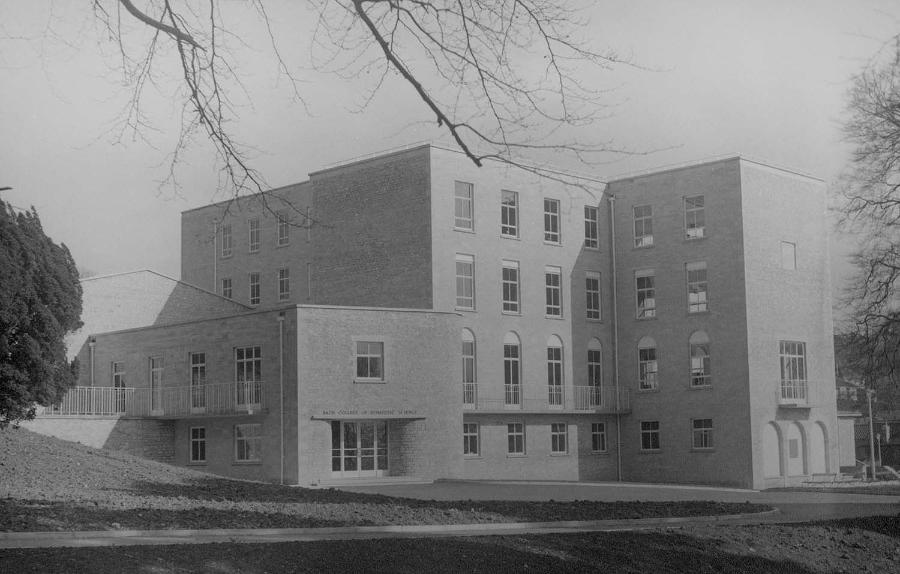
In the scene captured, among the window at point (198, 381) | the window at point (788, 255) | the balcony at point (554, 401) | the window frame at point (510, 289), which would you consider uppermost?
the window at point (788, 255)

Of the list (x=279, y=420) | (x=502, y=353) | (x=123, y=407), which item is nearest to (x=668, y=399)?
(x=502, y=353)

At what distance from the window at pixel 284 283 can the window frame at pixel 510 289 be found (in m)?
14.6

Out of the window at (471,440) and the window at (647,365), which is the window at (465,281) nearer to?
the window at (471,440)

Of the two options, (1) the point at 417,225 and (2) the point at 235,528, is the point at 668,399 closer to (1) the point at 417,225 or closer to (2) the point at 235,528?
(1) the point at 417,225

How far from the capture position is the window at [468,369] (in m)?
45.5

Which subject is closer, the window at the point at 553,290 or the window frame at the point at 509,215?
the window frame at the point at 509,215

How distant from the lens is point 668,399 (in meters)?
49.3

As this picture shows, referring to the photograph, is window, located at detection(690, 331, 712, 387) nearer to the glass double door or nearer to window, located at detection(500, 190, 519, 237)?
window, located at detection(500, 190, 519, 237)

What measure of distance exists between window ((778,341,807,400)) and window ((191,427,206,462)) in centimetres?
2313

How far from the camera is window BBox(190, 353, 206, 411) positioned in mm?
42312

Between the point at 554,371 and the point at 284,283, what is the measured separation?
52.5ft

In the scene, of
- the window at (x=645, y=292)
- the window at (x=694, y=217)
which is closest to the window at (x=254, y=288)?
the window at (x=645, y=292)

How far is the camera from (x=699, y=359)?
48.6 meters

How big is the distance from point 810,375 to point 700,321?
5.78 m
